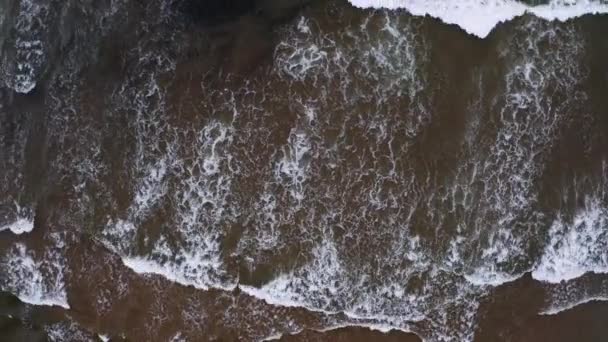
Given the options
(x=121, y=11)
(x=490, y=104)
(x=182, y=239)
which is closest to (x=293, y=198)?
(x=182, y=239)

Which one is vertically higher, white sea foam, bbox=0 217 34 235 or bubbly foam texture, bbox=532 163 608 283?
bubbly foam texture, bbox=532 163 608 283

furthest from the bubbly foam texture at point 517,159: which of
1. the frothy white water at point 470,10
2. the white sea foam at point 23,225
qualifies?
the white sea foam at point 23,225

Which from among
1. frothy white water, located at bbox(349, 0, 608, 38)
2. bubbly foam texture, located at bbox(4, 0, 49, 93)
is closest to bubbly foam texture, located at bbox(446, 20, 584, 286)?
frothy white water, located at bbox(349, 0, 608, 38)

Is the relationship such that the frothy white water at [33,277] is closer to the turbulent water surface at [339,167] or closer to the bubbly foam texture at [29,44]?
the turbulent water surface at [339,167]

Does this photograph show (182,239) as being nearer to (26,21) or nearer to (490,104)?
(26,21)

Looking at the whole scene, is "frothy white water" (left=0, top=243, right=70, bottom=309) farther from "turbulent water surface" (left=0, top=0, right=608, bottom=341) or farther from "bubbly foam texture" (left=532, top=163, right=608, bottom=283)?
"bubbly foam texture" (left=532, top=163, right=608, bottom=283)

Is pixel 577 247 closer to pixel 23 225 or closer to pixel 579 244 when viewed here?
pixel 579 244
